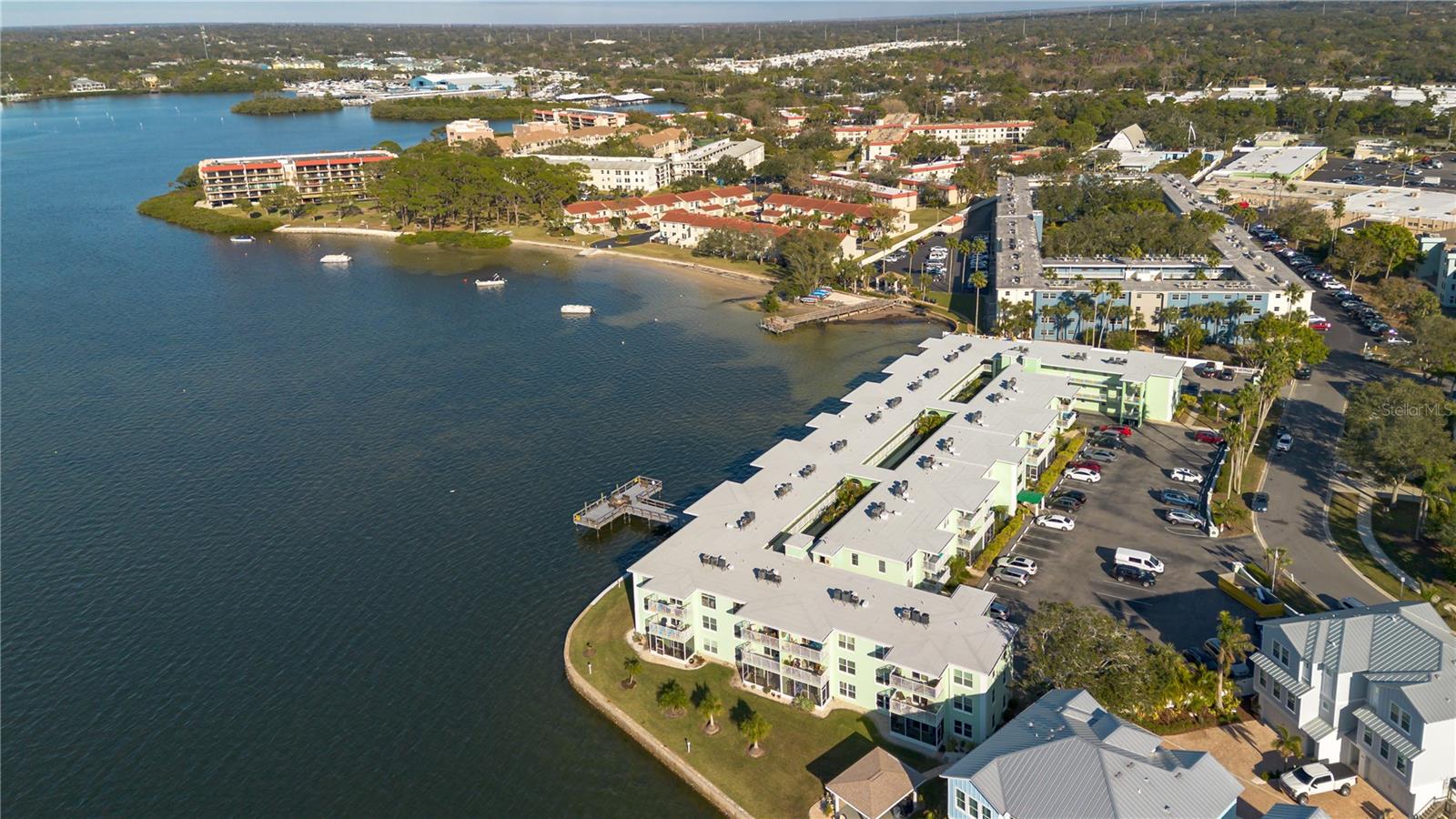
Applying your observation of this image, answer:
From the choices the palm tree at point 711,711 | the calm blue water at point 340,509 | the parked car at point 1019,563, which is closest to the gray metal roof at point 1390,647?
the parked car at point 1019,563

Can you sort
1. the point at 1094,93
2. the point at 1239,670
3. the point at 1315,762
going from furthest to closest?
the point at 1094,93, the point at 1239,670, the point at 1315,762

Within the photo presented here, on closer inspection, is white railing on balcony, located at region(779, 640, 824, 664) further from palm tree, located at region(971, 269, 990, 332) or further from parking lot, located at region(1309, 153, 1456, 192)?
parking lot, located at region(1309, 153, 1456, 192)

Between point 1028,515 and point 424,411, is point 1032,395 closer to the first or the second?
point 1028,515

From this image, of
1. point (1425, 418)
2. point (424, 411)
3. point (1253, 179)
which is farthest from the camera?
point (1253, 179)

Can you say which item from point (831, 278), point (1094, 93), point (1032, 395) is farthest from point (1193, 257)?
point (1094, 93)

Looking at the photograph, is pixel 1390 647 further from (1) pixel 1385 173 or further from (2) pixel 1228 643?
(1) pixel 1385 173

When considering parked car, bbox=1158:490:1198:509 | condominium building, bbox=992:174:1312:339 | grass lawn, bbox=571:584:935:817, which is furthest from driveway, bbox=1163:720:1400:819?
condominium building, bbox=992:174:1312:339

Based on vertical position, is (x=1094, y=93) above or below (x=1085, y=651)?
above
